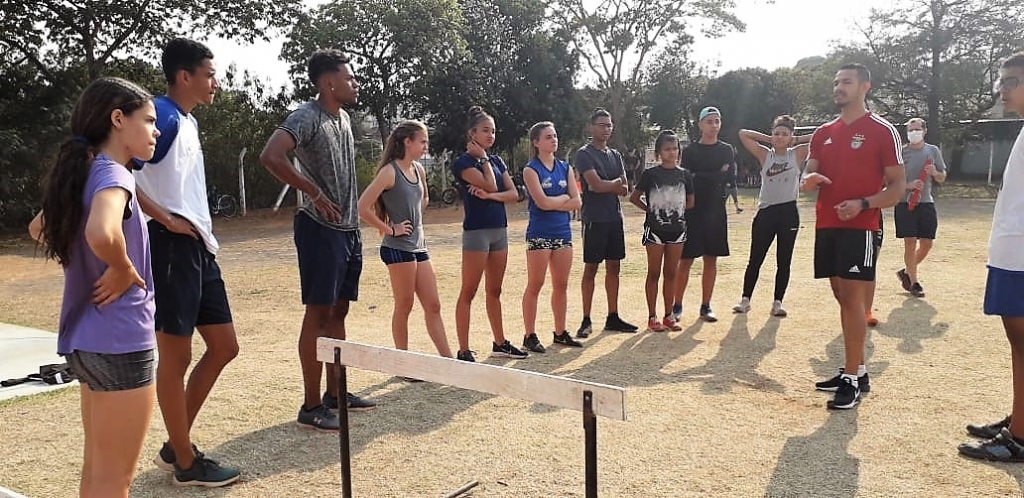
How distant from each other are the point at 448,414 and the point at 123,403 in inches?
89.6

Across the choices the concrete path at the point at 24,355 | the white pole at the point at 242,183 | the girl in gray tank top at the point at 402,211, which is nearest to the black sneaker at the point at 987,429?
the girl in gray tank top at the point at 402,211

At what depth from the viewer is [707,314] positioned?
22.8 feet

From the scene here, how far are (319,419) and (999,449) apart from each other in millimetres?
3374

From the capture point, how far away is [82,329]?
234 cm

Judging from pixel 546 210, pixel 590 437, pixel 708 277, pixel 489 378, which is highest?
pixel 546 210

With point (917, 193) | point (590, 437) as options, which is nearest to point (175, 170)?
point (590, 437)

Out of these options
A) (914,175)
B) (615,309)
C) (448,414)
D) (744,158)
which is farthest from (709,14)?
(448,414)

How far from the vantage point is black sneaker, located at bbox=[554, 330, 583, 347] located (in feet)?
20.0

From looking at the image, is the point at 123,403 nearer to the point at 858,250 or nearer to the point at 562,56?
the point at 858,250

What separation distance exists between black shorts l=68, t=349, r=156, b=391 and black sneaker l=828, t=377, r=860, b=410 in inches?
142

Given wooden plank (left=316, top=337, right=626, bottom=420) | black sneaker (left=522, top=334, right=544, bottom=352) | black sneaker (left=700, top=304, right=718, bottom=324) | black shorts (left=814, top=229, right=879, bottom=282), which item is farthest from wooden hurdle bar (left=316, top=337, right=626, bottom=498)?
black sneaker (left=700, top=304, right=718, bottom=324)

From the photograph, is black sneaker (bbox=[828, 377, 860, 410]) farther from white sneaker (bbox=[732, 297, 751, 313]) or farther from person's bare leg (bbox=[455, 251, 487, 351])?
white sneaker (bbox=[732, 297, 751, 313])

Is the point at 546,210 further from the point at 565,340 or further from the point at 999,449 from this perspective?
the point at 999,449

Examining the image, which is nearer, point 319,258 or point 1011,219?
point 1011,219
